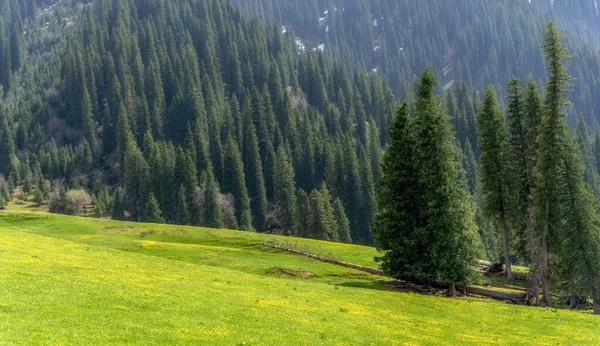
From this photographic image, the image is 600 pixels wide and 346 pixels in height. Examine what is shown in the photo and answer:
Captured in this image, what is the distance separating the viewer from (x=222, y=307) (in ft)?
105

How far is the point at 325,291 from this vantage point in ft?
144

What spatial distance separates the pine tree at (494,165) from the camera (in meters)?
65.5

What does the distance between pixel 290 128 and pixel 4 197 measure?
92885 mm

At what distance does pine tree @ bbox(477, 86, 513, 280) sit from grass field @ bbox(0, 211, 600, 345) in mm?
20992

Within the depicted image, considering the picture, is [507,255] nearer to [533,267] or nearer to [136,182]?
[533,267]

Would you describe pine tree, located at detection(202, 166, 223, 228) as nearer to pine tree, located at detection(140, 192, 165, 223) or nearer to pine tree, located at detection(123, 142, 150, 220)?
pine tree, located at detection(140, 192, 165, 223)

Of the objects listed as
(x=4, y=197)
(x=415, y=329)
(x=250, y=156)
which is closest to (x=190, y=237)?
(x=415, y=329)

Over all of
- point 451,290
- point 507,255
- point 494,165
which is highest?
point 494,165

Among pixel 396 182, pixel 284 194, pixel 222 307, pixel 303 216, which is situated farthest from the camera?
pixel 284 194

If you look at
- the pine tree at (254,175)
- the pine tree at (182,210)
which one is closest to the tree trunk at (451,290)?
the pine tree at (182,210)

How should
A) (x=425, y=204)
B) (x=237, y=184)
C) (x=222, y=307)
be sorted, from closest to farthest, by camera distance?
(x=222, y=307) < (x=425, y=204) < (x=237, y=184)

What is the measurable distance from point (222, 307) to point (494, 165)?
4602 centimetres

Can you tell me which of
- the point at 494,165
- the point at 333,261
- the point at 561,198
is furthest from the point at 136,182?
the point at 561,198

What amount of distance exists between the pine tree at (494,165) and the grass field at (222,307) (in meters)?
21.0
